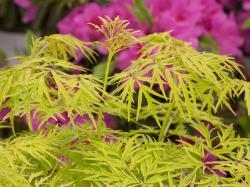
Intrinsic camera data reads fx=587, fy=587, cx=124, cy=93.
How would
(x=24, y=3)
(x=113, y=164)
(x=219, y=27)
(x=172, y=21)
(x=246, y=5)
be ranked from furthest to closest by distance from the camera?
(x=24, y=3) < (x=246, y=5) < (x=219, y=27) < (x=172, y=21) < (x=113, y=164)

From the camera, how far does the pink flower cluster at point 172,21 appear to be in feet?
4.91

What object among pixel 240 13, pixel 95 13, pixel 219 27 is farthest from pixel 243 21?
pixel 95 13

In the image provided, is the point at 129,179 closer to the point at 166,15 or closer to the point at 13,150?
the point at 13,150

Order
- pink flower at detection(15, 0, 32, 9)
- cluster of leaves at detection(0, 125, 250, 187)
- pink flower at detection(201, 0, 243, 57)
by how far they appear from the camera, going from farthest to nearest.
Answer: pink flower at detection(15, 0, 32, 9) → pink flower at detection(201, 0, 243, 57) → cluster of leaves at detection(0, 125, 250, 187)

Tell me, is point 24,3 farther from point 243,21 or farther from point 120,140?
point 120,140

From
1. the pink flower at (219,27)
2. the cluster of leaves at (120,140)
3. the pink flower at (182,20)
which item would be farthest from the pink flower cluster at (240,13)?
the cluster of leaves at (120,140)

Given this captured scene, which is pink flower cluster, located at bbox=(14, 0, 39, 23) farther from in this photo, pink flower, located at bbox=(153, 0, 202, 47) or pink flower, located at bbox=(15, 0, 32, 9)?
pink flower, located at bbox=(153, 0, 202, 47)

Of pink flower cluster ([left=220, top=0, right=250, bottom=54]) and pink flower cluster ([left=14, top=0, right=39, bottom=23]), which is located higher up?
pink flower cluster ([left=14, top=0, right=39, bottom=23])

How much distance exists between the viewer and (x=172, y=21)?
1.48 m

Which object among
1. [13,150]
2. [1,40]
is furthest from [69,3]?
[13,150]

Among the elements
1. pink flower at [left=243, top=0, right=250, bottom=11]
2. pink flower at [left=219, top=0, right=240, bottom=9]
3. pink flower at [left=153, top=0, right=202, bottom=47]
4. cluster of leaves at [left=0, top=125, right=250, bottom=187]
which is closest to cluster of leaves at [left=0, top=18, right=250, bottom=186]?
cluster of leaves at [left=0, top=125, right=250, bottom=187]

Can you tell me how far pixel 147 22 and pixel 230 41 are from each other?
325 millimetres

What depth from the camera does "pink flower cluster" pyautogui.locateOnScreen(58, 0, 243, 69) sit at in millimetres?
1498

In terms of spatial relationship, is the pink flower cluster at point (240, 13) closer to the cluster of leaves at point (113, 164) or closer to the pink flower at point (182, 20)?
the pink flower at point (182, 20)
